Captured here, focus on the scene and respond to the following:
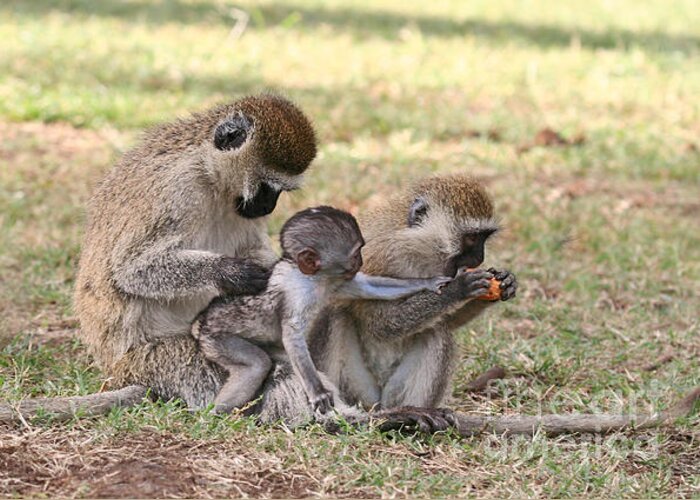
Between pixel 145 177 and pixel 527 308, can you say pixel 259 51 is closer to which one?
pixel 527 308

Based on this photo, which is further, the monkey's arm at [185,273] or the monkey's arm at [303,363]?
the monkey's arm at [185,273]

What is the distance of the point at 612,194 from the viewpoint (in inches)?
366

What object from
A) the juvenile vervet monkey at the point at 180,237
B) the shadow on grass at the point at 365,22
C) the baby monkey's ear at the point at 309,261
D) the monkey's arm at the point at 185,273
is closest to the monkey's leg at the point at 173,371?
the juvenile vervet monkey at the point at 180,237

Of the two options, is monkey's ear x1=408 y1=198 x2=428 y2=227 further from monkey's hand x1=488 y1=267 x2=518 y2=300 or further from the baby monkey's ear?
the baby monkey's ear

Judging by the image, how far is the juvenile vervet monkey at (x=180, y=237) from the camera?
5242mm

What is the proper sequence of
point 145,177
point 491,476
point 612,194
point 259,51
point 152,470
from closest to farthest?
point 152,470 < point 491,476 < point 145,177 < point 612,194 < point 259,51

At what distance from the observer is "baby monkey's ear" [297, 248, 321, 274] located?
16.6 feet

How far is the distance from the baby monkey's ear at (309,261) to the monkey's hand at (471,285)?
0.61m

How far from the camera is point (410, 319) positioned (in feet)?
17.4

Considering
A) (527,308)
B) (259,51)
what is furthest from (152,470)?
(259,51)

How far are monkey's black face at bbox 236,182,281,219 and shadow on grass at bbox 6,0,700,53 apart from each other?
8.24 meters

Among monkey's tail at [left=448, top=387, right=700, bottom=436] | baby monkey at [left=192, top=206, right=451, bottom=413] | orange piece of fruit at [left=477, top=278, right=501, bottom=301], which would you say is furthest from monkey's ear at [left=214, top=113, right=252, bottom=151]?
monkey's tail at [left=448, top=387, right=700, bottom=436]

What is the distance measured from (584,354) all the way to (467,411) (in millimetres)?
1093

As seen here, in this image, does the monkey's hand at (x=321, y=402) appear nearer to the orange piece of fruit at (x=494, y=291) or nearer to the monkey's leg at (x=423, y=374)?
the monkey's leg at (x=423, y=374)
